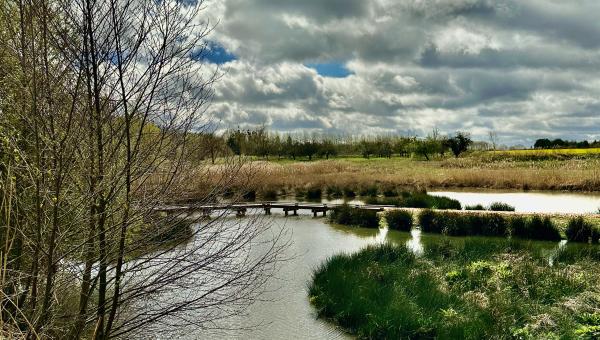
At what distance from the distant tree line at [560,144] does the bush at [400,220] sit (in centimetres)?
4782

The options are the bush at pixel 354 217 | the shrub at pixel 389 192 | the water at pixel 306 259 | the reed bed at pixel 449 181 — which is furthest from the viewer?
the reed bed at pixel 449 181

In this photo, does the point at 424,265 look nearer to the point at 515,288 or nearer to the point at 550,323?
the point at 515,288

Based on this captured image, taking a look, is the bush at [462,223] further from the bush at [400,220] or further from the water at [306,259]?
the water at [306,259]

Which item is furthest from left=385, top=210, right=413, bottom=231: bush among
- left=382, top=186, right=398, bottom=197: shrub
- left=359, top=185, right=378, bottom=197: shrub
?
left=359, top=185, right=378, bottom=197: shrub

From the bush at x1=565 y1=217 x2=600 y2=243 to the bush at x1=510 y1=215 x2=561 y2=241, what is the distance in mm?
346

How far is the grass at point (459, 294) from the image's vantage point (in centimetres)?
698

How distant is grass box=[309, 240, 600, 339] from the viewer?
6.98m

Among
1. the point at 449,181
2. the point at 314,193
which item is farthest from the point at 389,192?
the point at 449,181

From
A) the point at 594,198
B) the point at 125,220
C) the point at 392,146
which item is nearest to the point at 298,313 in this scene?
the point at 125,220

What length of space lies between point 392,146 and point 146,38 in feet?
230

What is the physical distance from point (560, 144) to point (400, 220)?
Answer: 179 feet

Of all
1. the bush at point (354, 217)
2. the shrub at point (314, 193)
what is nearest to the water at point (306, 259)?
the bush at point (354, 217)

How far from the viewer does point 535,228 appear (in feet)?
47.7

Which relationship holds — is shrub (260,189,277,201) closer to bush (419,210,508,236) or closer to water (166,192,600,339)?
water (166,192,600,339)
